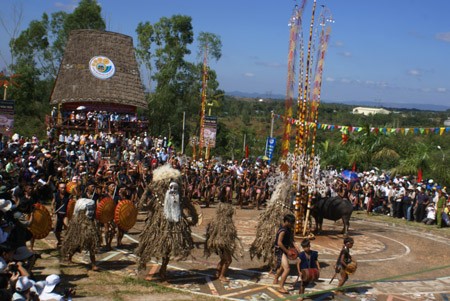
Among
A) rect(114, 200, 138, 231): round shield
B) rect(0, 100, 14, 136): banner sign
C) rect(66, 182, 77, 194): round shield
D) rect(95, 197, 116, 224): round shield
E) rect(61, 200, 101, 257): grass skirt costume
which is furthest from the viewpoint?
rect(0, 100, 14, 136): banner sign

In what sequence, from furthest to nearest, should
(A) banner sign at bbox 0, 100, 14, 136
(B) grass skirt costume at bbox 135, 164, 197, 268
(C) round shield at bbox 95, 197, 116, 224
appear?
(A) banner sign at bbox 0, 100, 14, 136
(C) round shield at bbox 95, 197, 116, 224
(B) grass skirt costume at bbox 135, 164, 197, 268

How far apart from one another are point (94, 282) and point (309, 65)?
25.9 feet

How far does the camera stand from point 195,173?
62.9 feet

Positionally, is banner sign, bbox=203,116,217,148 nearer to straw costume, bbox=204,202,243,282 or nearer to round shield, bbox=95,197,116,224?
round shield, bbox=95,197,116,224

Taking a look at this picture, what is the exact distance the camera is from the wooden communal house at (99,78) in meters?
33.9

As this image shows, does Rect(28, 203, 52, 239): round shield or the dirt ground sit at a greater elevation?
Rect(28, 203, 52, 239): round shield

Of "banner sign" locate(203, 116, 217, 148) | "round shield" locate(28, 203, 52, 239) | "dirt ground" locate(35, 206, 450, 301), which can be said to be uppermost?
"banner sign" locate(203, 116, 217, 148)

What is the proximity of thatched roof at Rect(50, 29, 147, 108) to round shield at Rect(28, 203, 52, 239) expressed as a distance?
24.6 metres

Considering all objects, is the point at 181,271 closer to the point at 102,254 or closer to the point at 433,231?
the point at 102,254

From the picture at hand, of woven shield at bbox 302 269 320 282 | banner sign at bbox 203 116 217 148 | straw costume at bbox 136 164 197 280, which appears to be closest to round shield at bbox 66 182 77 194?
straw costume at bbox 136 164 197 280

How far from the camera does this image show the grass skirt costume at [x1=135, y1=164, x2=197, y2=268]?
884 centimetres

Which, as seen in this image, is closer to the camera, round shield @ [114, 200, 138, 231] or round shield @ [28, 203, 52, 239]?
round shield @ [28, 203, 52, 239]

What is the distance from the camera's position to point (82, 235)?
9.29 metres

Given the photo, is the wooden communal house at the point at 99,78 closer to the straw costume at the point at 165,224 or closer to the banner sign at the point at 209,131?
the banner sign at the point at 209,131
